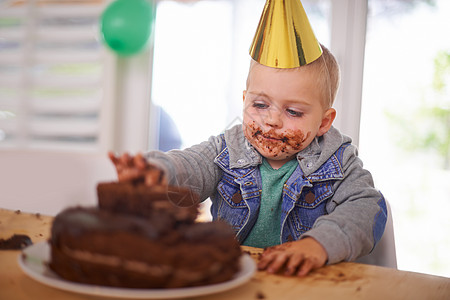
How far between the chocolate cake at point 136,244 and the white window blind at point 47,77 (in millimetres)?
411

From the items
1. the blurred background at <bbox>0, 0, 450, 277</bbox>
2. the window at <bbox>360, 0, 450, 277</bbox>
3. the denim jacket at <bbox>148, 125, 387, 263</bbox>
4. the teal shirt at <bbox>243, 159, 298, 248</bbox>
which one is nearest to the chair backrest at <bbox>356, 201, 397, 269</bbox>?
the denim jacket at <bbox>148, 125, 387, 263</bbox>

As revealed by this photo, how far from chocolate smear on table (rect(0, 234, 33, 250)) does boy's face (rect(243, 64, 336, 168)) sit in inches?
20.7

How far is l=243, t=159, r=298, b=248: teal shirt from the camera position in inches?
42.9

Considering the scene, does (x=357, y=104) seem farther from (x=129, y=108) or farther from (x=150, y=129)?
(x=129, y=108)

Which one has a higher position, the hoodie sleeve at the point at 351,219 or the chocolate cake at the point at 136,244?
the chocolate cake at the point at 136,244

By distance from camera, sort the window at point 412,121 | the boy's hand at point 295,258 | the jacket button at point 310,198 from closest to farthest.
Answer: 1. the boy's hand at point 295,258
2. the jacket button at point 310,198
3. the window at point 412,121

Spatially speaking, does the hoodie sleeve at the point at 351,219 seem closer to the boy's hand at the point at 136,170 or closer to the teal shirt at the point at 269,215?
the teal shirt at the point at 269,215

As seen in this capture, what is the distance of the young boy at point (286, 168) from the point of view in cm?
92

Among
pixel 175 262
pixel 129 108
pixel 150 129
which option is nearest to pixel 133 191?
pixel 175 262

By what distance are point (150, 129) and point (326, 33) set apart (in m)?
1.03

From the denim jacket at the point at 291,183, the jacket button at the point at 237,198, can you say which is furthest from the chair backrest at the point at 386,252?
the jacket button at the point at 237,198

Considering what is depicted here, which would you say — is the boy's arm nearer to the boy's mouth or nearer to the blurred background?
the boy's mouth

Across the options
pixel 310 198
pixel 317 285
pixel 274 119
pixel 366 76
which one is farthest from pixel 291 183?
pixel 366 76

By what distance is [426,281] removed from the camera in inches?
26.4
